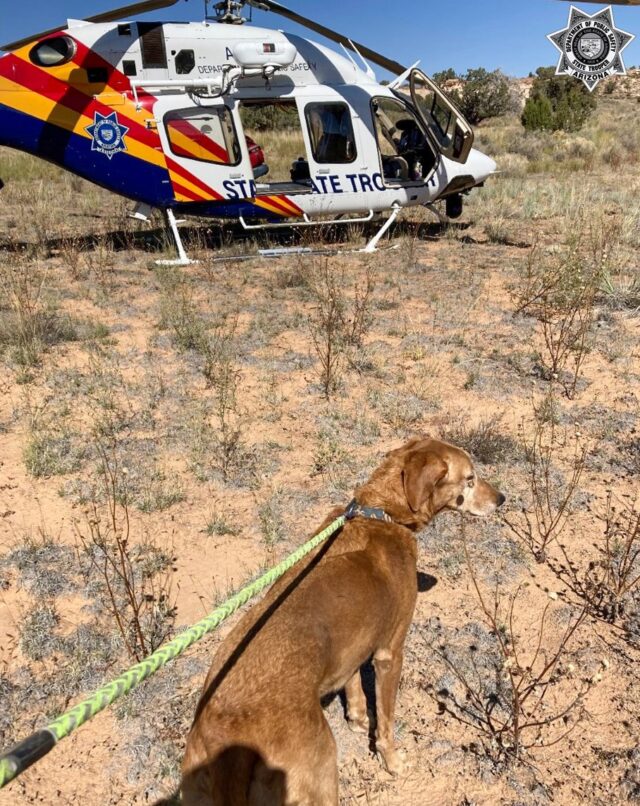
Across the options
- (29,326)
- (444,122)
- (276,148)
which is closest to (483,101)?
(276,148)

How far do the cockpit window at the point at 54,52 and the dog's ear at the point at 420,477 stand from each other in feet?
28.1

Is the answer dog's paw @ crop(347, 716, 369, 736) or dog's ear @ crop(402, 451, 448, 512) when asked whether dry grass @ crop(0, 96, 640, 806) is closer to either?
dog's paw @ crop(347, 716, 369, 736)

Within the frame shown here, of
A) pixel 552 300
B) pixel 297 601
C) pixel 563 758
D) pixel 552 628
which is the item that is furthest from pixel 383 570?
pixel 552 300

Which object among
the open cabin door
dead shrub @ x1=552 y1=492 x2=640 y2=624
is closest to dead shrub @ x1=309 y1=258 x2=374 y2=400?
dead shrub @ x1=552 y1=492 x2=640 y2=624

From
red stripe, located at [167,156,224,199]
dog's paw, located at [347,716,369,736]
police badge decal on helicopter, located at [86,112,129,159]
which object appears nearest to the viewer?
dog's paw, located at [347,716,369,736]

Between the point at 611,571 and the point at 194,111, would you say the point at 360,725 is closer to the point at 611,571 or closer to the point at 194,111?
the point at 611,571

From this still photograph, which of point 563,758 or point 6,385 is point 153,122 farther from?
point 563,758

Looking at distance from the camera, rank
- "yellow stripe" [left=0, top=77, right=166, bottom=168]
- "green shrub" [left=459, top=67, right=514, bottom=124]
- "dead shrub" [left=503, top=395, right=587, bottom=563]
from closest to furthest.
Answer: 1. "dead shrub" [left=503, top=395, right=587, bottom=563]
2. "yellow stripe" [left=0, top=77, right=166, bottom=168]
3. "green shrub" [left=459, top=67, right=514, bottom=124]

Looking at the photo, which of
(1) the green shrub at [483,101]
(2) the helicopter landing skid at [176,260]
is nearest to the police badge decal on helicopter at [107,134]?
(2) the helicopter landing skid at [176,260]

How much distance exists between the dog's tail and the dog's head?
4.04ft

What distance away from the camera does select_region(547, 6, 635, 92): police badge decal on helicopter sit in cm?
1278

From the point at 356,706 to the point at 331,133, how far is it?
8.91 meters

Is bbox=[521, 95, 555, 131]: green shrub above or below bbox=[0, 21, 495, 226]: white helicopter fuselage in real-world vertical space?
above

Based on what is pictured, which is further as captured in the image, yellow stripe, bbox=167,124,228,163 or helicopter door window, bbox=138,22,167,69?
yellow stripe, bbox=167,124,228,163
